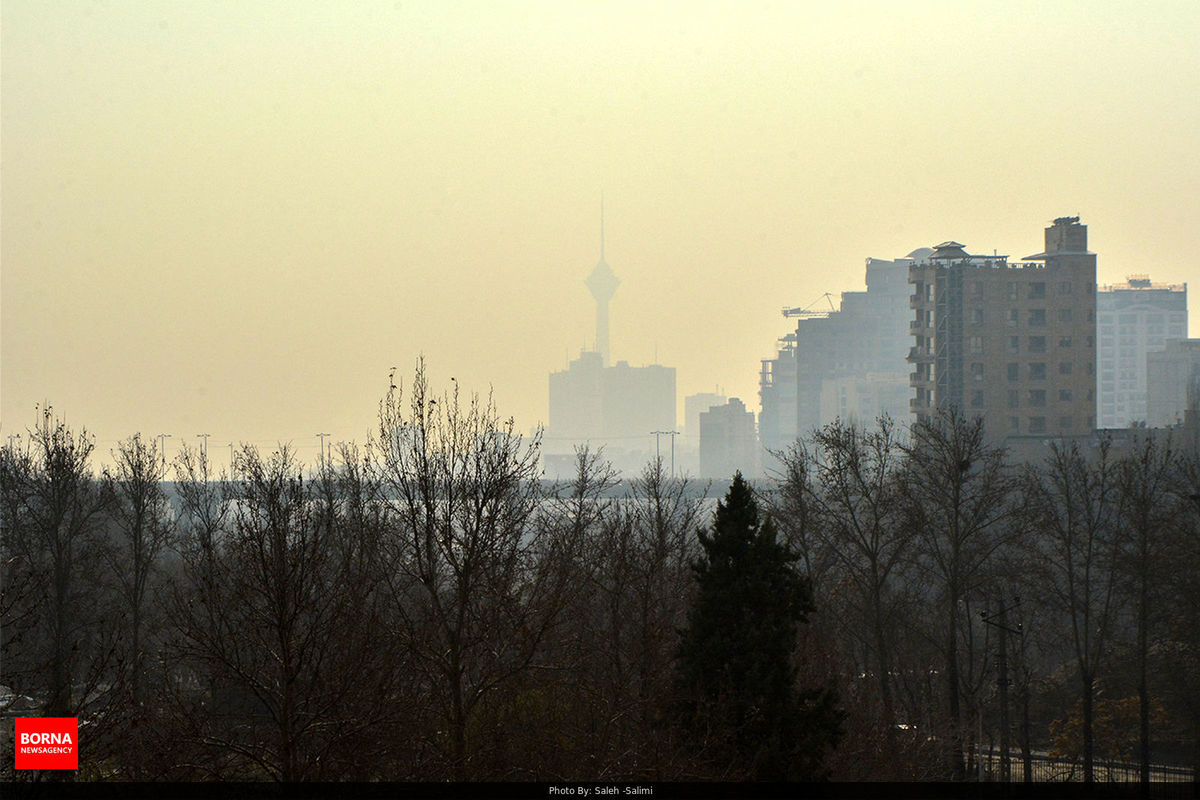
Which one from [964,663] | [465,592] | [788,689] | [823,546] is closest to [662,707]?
[788,689]

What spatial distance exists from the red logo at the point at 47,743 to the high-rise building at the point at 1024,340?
7443 cm

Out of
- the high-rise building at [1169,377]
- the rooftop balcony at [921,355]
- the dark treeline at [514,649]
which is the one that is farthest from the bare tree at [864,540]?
the high-rise building at [1169,377]

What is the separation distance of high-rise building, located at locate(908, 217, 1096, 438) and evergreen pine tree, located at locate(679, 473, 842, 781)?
2641 inches

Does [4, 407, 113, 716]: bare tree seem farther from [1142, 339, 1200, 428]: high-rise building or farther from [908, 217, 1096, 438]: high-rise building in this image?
[1142, 339, 1200, 428]: high-rise building

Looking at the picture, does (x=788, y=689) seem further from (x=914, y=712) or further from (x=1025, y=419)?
(x=1025, y=419)

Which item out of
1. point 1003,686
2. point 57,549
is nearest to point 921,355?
point 1003,686

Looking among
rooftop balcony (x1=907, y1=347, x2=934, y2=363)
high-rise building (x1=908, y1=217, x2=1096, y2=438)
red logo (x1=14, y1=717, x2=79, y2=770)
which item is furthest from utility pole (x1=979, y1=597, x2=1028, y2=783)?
rooftop balcony (x1=907, y1=347, x2=934, y2=363)

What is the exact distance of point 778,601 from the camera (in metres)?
16.2

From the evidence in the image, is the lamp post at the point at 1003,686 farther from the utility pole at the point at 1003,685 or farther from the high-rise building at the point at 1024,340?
the high-rise building at the point at 1024,340

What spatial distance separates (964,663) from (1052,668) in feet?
24.0

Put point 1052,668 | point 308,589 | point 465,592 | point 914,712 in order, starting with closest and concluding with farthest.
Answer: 1. point 308,589
2. point 465,592
3. point 914,712
4. point 1052,668

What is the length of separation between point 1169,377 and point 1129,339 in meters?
27.3

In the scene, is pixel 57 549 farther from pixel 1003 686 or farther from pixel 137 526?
pixel 1003 686

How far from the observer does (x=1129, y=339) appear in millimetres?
182750
